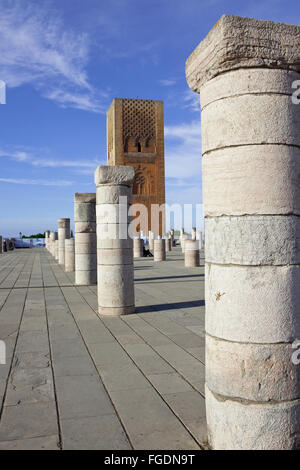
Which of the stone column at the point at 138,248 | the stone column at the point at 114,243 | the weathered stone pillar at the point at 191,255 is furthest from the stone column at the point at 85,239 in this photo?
the stone column at the point at 138,248

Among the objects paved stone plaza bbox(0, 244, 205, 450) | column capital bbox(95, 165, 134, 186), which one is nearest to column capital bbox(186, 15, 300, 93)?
paved stone plaza bbox(0, 244, 205, 450)

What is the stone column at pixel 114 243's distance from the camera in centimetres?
777

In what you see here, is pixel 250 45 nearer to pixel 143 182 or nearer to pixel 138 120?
pixel 143 182

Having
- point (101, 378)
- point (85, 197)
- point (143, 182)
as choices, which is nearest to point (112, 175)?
point (101, 378)

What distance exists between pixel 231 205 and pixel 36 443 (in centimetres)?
218

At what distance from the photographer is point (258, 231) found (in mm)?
2756

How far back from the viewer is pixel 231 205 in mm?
2828

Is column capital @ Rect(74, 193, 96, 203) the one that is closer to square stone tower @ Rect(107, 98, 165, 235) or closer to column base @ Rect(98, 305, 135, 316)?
column base @ Rect(98, 305, 135, 316)

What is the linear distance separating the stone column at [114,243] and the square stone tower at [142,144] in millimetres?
37202

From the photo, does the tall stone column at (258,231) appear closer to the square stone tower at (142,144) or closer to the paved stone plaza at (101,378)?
the paved stone plaza at (101,378)

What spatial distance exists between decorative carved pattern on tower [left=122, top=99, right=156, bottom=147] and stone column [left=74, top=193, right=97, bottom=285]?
111 ft

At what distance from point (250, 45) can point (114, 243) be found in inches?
213
